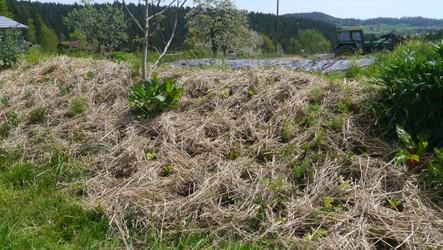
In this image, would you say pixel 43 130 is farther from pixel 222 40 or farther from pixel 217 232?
pixel 222 40

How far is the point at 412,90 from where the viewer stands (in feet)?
11.8

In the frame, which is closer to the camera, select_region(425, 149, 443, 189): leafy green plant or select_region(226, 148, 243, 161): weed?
select_region(425, 149, 443, 189): leafy green plant

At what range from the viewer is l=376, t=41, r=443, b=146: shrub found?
3539 mm

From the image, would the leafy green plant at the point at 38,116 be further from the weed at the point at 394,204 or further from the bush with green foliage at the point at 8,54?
the weed at the point at 394,204

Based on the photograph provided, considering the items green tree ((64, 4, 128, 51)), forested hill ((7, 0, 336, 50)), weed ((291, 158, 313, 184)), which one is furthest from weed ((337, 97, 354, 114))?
forested hill ((7, 0, 336, 50))

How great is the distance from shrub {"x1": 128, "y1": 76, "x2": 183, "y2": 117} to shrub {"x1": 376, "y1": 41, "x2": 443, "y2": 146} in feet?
6.60

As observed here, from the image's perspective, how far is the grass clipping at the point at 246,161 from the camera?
2.95 metres

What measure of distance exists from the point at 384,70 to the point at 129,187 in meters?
2.59

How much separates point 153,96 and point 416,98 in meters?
2.46

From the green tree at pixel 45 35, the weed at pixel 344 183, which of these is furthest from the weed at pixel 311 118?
the green tree at pixel 45 35

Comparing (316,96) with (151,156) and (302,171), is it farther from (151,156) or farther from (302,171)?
(151,156)

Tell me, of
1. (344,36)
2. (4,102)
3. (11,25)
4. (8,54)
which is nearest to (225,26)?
(344,36)

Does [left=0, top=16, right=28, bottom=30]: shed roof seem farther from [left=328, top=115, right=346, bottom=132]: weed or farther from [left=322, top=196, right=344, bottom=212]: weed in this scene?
[left=322, top=196, right=344, bottom=212]: weed

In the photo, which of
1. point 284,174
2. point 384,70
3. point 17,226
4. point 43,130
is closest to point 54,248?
point 17,226
